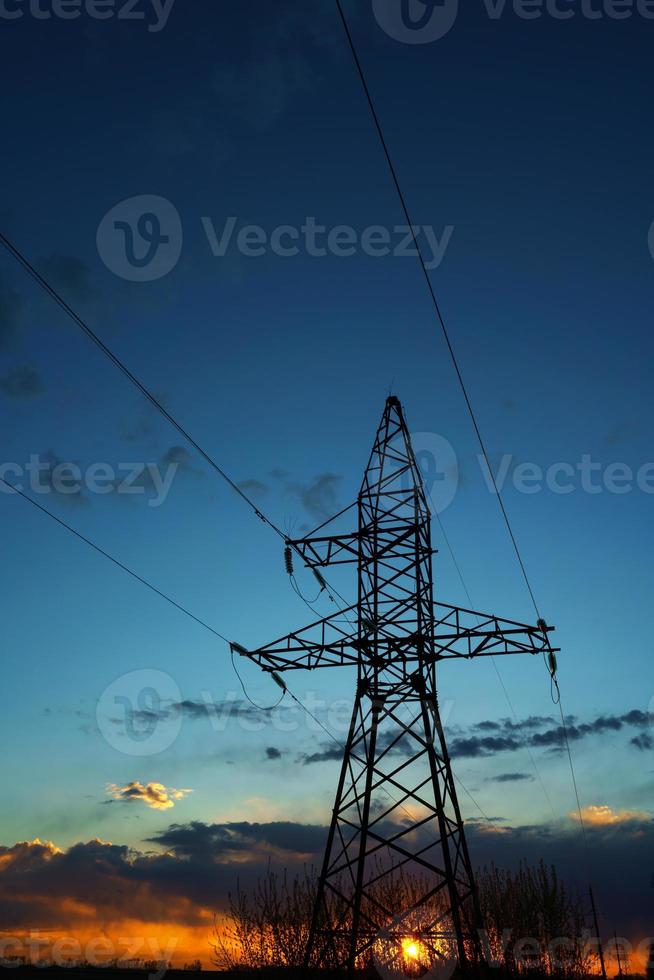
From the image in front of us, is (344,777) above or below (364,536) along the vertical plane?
below

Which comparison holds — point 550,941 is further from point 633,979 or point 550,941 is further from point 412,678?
point 412,678

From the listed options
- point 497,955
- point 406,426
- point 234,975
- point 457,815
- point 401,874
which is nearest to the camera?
point 457,815

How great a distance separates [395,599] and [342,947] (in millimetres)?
9287

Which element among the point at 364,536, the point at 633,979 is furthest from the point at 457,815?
the point at 633,979

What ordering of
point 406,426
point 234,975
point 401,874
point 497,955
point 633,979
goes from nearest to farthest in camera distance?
1. point 406,426
2. point 234,975
3. point 497,955
4. point 401,874
5. point 633,979

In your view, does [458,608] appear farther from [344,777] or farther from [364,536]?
[344,777]

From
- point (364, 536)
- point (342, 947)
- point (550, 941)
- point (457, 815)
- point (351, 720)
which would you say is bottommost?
point (550, 941)

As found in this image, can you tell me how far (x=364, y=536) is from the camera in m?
22.3

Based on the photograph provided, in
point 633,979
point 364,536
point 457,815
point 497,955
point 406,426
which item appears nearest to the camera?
point 457,815

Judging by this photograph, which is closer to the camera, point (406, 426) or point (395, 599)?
point (395, 599)

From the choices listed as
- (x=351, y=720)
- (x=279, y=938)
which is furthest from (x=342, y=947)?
(x=279, y=938)

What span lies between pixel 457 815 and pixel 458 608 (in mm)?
5013

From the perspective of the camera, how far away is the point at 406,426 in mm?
25297

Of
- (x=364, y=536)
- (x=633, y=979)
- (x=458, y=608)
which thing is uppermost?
(x=364, y=536)
